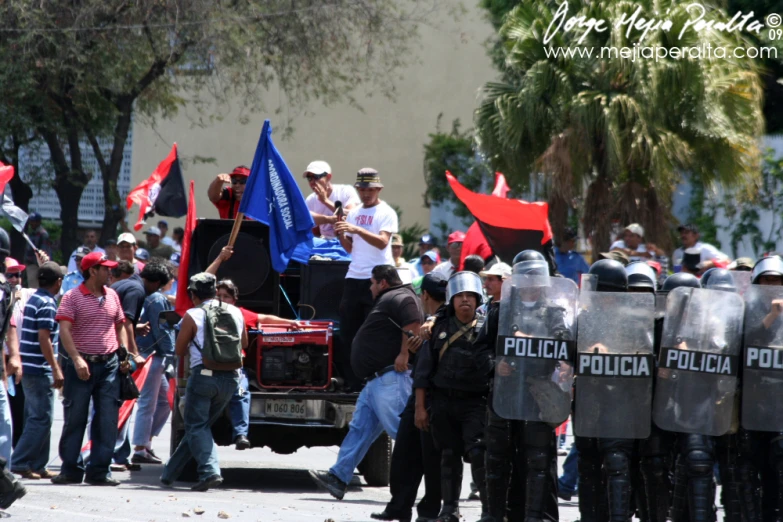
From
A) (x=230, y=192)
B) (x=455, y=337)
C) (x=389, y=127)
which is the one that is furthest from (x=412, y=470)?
(x=389, y=127)

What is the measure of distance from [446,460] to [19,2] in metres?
14.7

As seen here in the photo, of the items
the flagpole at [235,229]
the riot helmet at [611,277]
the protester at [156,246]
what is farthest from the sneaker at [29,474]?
the protester at [156,246]

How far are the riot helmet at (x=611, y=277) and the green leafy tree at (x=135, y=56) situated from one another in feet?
48.6

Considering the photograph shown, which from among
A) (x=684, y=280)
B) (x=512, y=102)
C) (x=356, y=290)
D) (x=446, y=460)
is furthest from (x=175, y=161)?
(x=684, y=280)

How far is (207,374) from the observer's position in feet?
31.8

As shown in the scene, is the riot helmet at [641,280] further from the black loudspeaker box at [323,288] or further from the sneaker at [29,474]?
the sneaker at [29,474]

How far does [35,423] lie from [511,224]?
15.2 ft

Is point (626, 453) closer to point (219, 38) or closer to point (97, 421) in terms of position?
point (97, 421)

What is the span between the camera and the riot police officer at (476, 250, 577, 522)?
7.25 metres

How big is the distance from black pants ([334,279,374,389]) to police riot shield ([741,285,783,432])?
3.93 metres

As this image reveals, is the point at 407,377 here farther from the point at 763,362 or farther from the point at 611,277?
the point at 763,362

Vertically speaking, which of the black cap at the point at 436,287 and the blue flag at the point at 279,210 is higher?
the blue flag at the point at 279,210

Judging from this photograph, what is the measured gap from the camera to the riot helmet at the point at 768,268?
742 centimetres

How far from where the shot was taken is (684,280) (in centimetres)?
730
